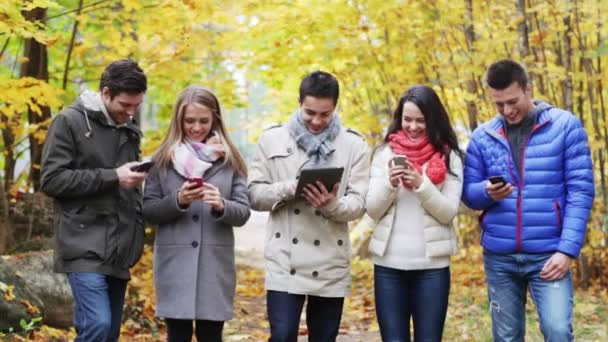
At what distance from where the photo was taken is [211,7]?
7805 mm

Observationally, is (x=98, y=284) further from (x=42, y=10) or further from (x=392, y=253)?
(x=42, y=10)

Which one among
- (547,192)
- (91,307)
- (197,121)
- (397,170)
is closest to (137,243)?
(91,307)

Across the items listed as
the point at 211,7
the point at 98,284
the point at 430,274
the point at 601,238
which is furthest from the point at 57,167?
the point at 601,238

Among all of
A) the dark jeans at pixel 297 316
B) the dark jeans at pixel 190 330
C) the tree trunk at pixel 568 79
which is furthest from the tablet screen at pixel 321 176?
the tree trunk at pixel 568 79

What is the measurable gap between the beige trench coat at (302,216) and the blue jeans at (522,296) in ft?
2.72

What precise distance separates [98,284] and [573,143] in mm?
2674

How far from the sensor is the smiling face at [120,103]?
14.0ft

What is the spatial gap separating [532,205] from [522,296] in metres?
0.53

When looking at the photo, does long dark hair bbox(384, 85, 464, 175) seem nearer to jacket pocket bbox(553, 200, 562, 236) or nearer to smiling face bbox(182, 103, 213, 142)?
jacket pocket bbox(553, 200, 562, 236)

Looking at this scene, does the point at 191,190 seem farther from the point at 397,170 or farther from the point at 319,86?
the point at 397,170

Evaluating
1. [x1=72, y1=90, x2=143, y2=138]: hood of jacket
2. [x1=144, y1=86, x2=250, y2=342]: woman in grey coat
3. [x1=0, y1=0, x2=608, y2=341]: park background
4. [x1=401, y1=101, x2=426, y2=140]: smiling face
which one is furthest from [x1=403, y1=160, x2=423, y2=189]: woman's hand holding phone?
[x1=0, y1=0, x2=608, y2=341]: park background

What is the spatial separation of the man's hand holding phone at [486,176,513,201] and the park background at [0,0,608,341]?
3.05 m

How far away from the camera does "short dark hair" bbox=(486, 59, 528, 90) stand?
4.24 m

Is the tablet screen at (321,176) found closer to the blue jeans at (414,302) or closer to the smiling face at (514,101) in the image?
the blue jeans at (414,302)
